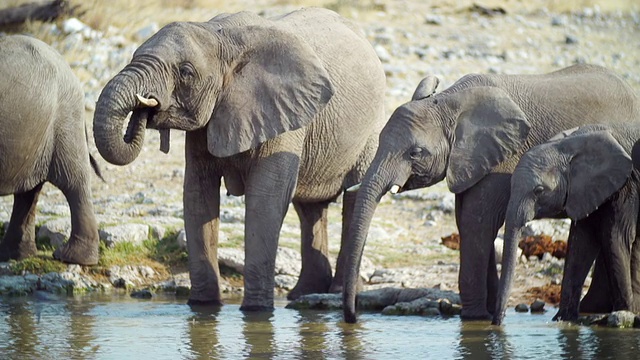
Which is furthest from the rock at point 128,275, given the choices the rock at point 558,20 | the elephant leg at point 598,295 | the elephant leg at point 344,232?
the rock at point 558,20

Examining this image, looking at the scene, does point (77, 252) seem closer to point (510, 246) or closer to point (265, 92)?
point (265, 92)

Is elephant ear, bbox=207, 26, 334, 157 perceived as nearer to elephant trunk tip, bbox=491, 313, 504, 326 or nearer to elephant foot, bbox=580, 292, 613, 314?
elephant trunk tip, bbox=491, 313, 504, 326

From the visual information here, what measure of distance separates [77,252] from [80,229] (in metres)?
0.19

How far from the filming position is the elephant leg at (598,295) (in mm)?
10414

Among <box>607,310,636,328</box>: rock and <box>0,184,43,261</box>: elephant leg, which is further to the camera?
<box>0,184,43,261</box>: elephant leg

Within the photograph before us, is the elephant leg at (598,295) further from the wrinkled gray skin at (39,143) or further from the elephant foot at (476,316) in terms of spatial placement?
the wrinkled gray skin at (39,143)

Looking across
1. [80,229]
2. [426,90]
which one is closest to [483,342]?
[426,90]

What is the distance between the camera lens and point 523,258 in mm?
12344

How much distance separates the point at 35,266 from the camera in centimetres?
1173

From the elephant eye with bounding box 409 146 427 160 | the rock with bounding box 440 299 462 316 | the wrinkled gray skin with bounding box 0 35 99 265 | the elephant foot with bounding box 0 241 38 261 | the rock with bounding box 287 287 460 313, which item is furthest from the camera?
the elephant foot with bounding box 0 241 38 261

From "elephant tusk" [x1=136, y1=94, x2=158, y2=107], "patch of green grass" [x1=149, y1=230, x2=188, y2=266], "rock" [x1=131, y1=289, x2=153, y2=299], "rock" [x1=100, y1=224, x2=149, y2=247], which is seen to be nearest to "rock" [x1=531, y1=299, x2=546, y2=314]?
"rock" [x1=131, y1=289, x2=153, y2=299]

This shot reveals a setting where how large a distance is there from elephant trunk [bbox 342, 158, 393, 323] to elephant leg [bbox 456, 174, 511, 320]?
658 millimetres

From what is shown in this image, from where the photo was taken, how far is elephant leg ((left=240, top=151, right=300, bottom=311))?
33.4 ft

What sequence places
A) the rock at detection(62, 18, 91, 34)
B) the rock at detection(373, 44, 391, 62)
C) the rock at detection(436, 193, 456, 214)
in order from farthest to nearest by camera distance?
the rock at detection(373, 44, 391, 62)
the rock at detection(62, 18, 91, 34)
the rock at detection(436, 193, 456, 214)
